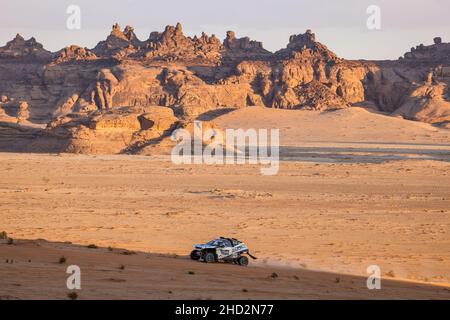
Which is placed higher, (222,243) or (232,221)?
(222,243)

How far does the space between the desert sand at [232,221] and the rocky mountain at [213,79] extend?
35195 mm

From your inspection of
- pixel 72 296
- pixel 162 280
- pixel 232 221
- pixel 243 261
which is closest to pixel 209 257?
pixel 243 261

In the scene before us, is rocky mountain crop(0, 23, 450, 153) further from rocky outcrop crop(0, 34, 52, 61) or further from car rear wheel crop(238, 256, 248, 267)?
car rear wheel crop(238, 256, 248, 267)

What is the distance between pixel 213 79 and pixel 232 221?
229 ft

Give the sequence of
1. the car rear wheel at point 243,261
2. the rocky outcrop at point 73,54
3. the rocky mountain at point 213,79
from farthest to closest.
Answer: the rocky outcrop at point 73,54
the rocky mountain at point 213,79
the car rear wheel at point 243,261

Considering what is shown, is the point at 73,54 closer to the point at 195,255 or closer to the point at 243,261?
the point at 195,255

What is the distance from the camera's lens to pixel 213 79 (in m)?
94.2

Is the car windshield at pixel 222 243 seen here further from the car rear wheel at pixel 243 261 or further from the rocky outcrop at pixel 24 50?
the rocky outcrop at pixel 24 50

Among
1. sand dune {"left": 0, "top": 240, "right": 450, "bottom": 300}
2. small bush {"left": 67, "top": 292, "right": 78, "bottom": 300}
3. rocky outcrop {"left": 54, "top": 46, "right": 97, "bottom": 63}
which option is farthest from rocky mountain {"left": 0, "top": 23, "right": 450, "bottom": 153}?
small bush {"left": 67, "top": 292, "right": 78, "bottom": 300}

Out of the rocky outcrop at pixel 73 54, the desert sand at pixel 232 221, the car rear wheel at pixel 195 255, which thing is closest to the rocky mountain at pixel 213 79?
the rocky outcrop at pixel 73 54

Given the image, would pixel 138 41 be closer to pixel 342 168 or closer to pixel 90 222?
pixel 342 168

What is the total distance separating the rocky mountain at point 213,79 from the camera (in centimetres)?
8956

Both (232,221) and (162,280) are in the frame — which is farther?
(232,221)

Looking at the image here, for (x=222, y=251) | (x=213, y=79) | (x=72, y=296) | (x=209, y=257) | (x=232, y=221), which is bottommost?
(x=232, y=221)
